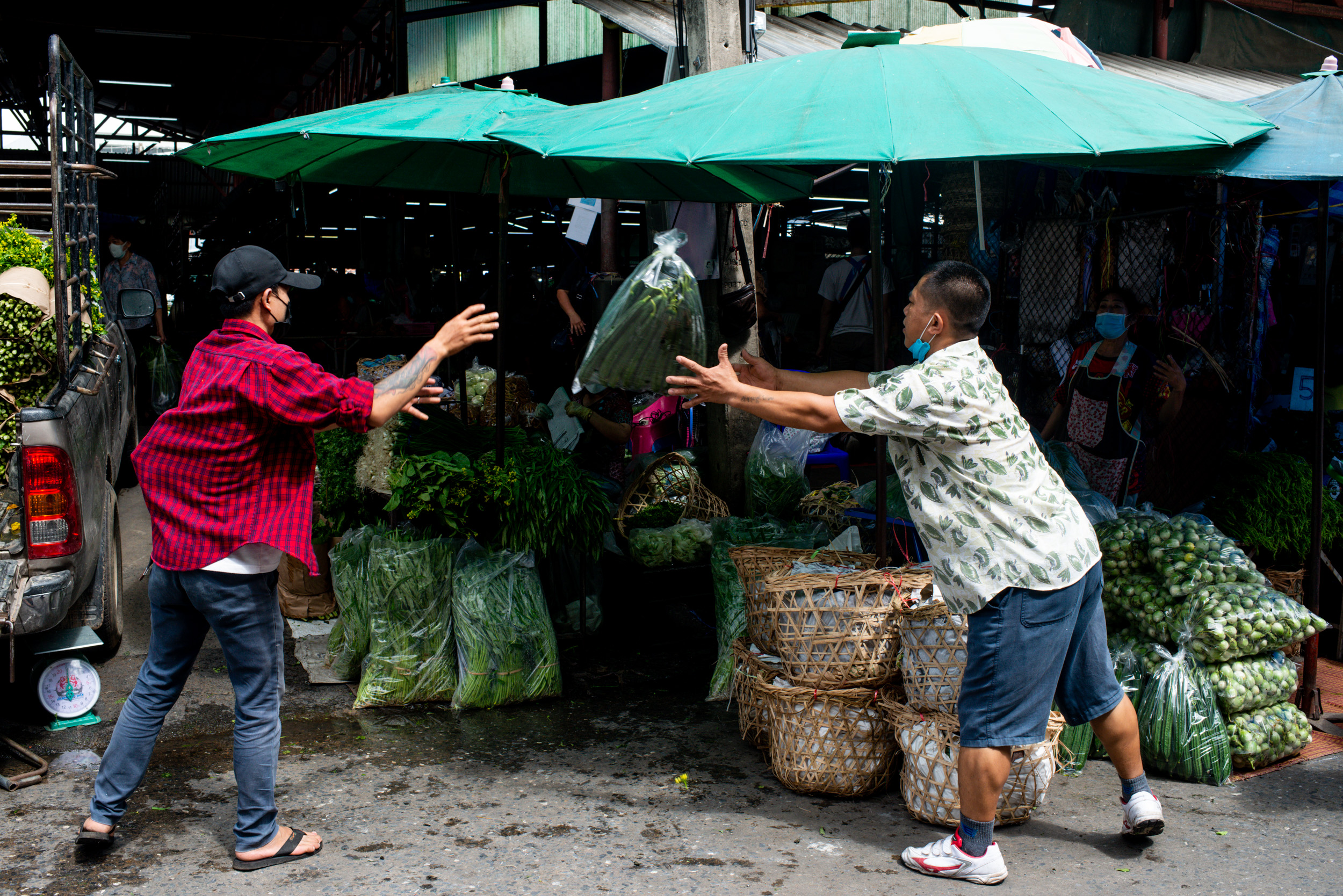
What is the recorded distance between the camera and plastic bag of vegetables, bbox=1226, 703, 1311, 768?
395 cm

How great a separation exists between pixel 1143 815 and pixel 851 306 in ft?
17.7

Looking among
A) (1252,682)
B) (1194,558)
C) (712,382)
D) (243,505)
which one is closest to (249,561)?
(243,505)

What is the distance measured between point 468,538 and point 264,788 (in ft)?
5.55

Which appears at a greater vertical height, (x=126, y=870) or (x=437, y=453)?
(x=437, y=453)

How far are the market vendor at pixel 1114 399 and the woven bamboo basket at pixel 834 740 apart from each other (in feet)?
8.69

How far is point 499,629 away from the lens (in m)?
4.55

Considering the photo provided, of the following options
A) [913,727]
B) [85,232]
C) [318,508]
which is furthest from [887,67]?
[85,232]

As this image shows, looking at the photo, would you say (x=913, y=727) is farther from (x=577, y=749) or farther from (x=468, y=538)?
(x=468, y=538)

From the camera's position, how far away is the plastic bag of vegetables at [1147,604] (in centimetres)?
405

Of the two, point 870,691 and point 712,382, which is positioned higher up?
point 712,382

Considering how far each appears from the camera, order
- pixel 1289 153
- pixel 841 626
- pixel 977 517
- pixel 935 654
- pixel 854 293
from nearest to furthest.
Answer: pixel 977 517
pixel 935 654
pixel 841 626
pixel 1289 153
pixel 854 293

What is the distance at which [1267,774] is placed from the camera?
401cm

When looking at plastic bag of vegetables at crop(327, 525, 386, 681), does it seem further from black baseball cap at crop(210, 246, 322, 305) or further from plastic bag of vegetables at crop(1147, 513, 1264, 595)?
plastic bag of vegetables at crop(1147, 513, 1264, 595)

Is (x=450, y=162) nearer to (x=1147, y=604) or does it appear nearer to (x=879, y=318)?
(x=879, y=318)
